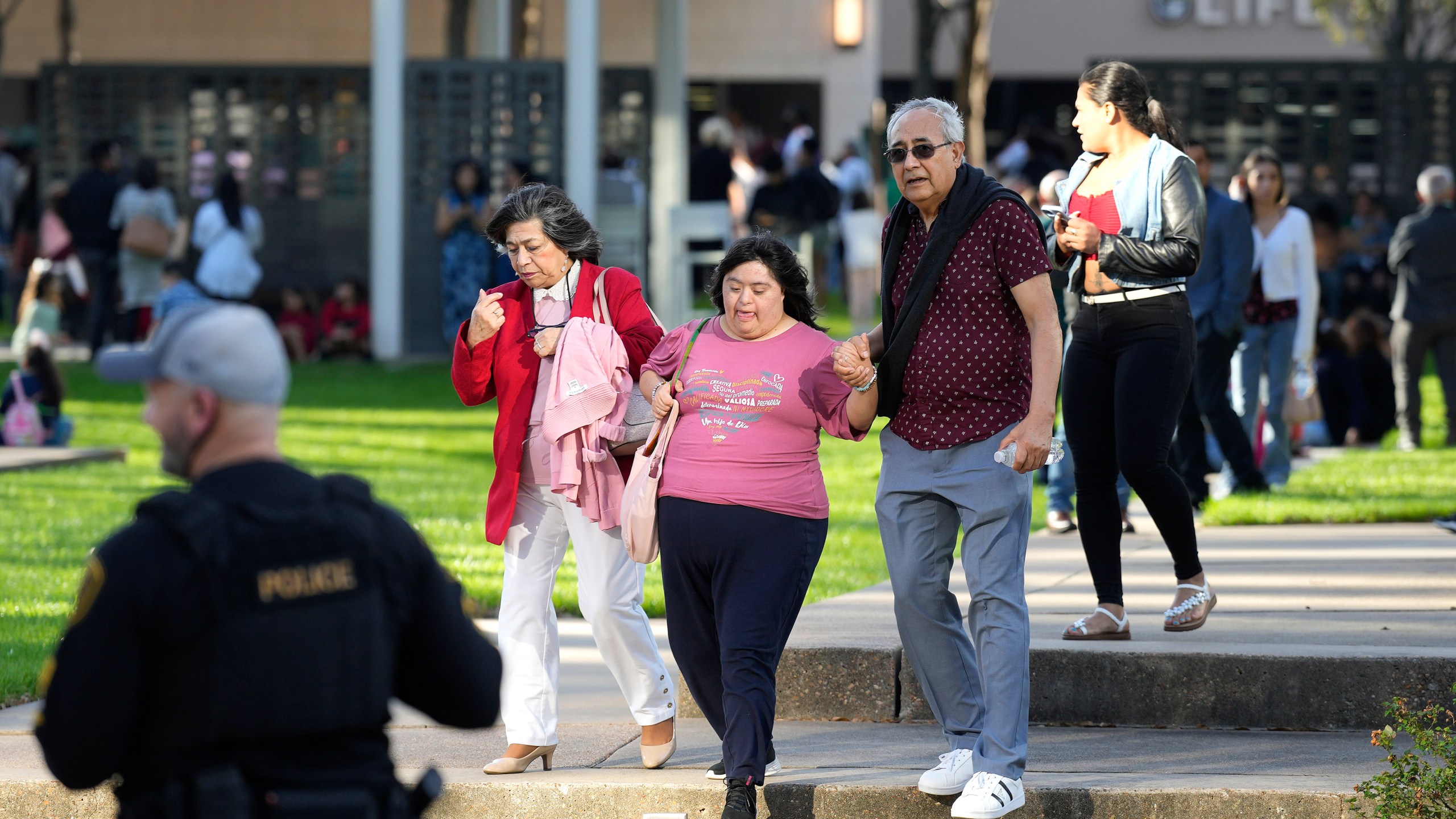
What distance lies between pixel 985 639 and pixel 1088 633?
4.21 ft

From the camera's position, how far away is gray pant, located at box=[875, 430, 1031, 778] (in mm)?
4699

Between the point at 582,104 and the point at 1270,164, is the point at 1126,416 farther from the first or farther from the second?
the point at 582,104

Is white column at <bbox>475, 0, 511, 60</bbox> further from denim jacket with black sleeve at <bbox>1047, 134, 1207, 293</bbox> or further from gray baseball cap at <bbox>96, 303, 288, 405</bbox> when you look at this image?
gray baseball cap at <bbox>96, 303, 288, 405</bbox>

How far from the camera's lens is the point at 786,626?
4953mm

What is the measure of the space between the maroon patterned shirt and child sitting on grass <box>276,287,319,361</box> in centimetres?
1449

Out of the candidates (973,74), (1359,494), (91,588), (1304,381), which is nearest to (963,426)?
(91,588)

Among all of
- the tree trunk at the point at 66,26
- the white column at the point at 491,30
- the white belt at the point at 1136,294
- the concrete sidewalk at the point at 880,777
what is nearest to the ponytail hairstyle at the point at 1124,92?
the white belt at the point at 1136,294

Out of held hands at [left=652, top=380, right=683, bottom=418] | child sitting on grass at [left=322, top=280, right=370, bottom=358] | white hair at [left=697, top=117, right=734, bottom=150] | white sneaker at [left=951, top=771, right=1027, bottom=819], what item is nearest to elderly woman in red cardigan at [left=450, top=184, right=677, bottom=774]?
held hands at [left=652, top=380, right=683, bottom=418]

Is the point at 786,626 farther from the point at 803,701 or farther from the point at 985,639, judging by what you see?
the point at 803,701

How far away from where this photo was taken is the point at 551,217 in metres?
5.35

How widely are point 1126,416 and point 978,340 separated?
1.09 meters

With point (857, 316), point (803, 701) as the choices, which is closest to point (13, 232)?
point (857, 316)

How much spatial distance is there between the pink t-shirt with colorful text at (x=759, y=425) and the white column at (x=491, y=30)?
18042mm

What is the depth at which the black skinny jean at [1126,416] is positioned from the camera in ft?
18.5
